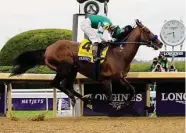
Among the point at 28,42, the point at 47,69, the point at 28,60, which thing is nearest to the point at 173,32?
the point at 47,69

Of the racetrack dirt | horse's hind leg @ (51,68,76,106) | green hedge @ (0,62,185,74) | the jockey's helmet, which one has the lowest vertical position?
the racetrack dirt

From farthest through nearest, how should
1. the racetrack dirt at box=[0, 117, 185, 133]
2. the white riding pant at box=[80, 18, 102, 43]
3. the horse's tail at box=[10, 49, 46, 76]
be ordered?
the horse's tail at box=[10, 49, 46, 76] → the white riding pant at box=[80, 18, 102, 43] → the racetrack dirt at box=[0, 117, 185, 133]

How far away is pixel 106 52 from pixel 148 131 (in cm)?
315

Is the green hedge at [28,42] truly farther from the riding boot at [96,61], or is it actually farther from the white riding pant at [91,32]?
the riding boot at [96,61]

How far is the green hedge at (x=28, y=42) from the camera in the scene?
24047 mm

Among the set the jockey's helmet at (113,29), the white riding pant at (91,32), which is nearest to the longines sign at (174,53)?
the jockey's helmet at (113,29)

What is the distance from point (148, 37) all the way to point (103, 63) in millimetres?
1074

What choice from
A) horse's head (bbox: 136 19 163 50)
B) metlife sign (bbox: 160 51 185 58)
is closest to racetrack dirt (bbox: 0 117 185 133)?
horse's head (bbox: 136 19 163 50)

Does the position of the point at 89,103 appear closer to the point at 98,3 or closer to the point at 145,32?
the point at 145,32

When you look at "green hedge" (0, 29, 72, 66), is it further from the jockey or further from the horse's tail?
the jockey

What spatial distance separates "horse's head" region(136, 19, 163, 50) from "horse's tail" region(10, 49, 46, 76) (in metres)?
2.10

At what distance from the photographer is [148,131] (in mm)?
7844

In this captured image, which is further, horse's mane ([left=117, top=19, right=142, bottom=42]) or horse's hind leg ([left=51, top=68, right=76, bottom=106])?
horse's mane ([left=117, top=19, right=142, bottom=42])

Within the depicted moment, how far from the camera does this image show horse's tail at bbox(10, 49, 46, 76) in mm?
11125
